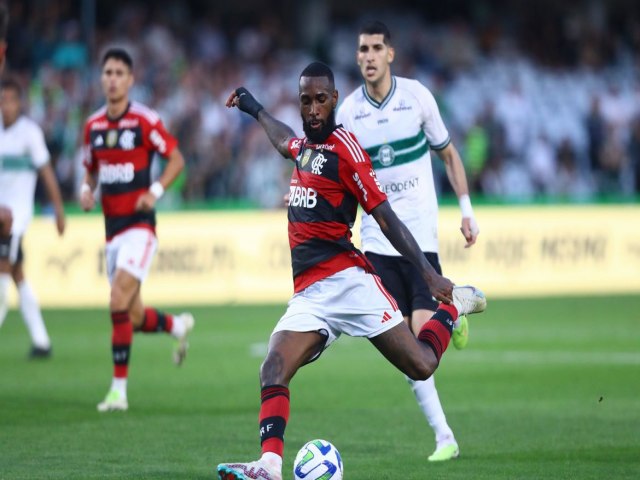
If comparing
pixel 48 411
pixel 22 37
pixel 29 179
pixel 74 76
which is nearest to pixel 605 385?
pixel 48 411

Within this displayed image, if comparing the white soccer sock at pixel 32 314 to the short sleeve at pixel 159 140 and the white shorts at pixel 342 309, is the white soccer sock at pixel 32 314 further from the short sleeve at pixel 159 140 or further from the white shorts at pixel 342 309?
the white shorts at pixel 342 309

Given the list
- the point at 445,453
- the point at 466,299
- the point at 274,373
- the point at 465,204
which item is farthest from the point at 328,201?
the point at 445,453

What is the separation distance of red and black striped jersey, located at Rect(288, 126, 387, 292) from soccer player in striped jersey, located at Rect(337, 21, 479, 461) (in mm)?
1603

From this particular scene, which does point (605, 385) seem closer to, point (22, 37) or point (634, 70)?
point (22, 37)

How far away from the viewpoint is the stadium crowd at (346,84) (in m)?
24.2

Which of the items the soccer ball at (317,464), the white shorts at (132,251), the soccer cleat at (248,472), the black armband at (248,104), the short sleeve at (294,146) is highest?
the black armband at (248,104)

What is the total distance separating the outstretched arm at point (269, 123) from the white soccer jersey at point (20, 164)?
6095mm

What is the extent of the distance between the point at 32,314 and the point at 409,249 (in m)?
8.25

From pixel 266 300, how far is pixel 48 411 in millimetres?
10972

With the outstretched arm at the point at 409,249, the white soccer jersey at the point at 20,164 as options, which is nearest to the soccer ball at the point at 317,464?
the outstretched arm at the point at 409,249

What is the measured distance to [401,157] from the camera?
31.0 ft

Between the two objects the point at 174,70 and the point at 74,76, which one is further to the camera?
the point at 174,70

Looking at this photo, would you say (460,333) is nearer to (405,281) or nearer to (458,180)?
(405,281)

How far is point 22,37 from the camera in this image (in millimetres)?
25562
